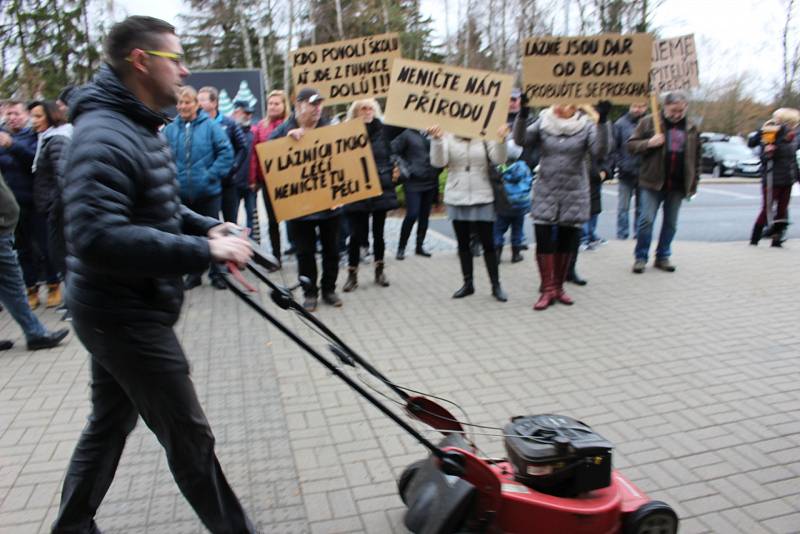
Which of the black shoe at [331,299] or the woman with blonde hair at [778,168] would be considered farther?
the woman with blonde hair at [778,168]

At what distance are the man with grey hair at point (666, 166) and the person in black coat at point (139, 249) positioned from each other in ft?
21.1

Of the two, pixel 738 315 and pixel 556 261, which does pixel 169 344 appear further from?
pixel 738 315

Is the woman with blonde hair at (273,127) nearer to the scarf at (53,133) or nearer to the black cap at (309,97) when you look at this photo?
the black cap at (309,97)

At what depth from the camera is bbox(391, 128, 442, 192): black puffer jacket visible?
8.45 meters

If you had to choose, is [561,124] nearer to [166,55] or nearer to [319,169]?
[319,169]

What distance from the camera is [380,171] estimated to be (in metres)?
7.35

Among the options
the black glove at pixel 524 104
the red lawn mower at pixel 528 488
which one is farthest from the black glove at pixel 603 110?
the red lawn mower at pixel 528 488

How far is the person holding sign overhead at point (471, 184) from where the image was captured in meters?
6.58

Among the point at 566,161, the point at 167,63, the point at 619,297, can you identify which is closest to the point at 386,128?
the point at 566,161

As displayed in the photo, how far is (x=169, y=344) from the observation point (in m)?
2.45

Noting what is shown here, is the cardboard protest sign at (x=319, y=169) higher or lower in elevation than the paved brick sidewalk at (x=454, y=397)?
Result: higher

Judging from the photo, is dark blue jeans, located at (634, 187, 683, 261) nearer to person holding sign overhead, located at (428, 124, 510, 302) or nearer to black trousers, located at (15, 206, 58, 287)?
person holding sign overhead, located at (428, 124, 510, 302)

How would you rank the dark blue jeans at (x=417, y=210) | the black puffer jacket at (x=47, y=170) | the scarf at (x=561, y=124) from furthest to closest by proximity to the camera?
1. the dark blue jeans at (x=417, y=210)
2. the scarf at (x=561, y=124)
3. the black puffer jacket at (x=47, y=170)

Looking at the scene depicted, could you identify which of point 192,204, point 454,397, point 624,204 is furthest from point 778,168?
point 192,204
